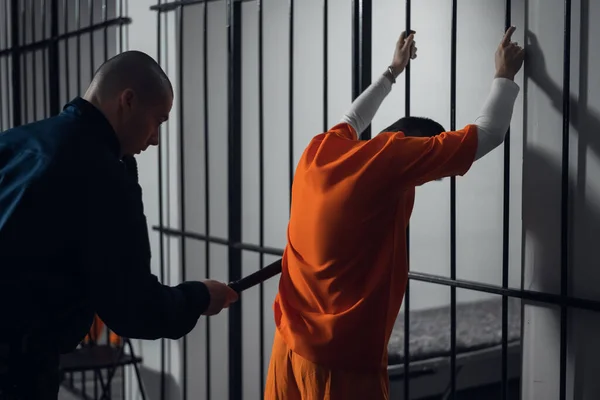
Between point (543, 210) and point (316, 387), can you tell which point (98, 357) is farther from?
point (543, 210)

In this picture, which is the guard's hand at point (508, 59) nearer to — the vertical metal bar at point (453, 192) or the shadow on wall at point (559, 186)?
the shadow on wall at point (559, 186)

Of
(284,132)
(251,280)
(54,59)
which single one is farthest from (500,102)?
(54,59)

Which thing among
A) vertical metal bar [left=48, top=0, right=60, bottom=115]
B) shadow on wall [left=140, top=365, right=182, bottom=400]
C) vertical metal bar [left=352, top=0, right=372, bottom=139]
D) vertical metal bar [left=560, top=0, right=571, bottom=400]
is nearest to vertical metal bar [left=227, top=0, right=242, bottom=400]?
shadow on wall [left=140, top=365, right=182, bottom=400]

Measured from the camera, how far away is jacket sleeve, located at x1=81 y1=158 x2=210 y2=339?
1.74 metres

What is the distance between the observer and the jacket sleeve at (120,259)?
5.70ft

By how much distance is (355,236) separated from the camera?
205cm

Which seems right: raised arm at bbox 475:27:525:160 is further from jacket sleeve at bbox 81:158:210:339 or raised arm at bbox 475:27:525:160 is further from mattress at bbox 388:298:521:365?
mattress at bbox 388:298:521:365

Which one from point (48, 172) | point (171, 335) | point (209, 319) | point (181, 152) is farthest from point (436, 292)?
point (48, 172)

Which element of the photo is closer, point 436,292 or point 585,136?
point 585,136

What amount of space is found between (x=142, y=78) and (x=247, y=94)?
2010 mm

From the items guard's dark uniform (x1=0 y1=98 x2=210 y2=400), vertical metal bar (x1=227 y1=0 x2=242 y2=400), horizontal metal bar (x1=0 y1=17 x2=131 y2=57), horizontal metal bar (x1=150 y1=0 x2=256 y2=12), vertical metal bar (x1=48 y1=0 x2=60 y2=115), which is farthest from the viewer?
vertical metal bar (x1=48 y1=0 x2=60 y2=115)

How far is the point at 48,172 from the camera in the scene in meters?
1.73

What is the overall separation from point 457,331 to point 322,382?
1.86 meters

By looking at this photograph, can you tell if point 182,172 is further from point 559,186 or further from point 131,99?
point 559,186
